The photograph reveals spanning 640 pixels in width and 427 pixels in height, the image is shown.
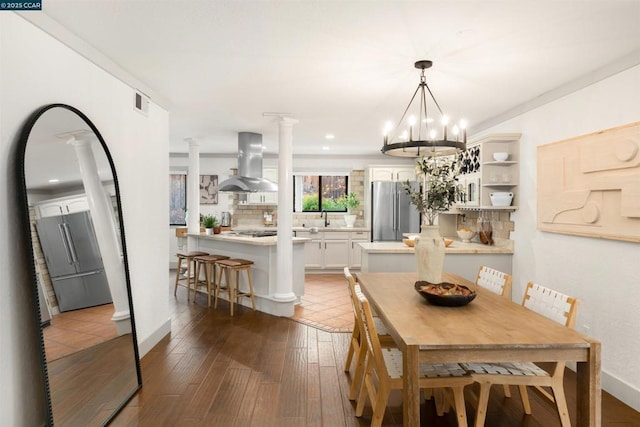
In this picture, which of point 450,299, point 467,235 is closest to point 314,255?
point 467,235

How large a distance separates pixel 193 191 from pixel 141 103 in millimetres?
2655

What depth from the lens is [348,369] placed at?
3.20m

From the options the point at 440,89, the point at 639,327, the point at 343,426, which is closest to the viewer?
the point at 343,426

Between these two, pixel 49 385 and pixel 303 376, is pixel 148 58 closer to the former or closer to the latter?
pixel 49 385

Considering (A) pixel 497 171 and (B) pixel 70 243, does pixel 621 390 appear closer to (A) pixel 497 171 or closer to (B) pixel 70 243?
(A) pixel 497 171

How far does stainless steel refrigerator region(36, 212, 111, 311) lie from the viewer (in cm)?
223

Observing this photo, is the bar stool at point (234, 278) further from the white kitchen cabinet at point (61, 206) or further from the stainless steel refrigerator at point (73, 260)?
the white kitchen cabinet at point (61, 206)

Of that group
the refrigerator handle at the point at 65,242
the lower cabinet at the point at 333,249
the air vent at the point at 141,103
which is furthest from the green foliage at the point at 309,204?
the refrigerator handle at the point at 65,242

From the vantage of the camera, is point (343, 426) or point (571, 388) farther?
point (571, 388)

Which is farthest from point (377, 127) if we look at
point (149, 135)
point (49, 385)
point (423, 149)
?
point (49, 385)

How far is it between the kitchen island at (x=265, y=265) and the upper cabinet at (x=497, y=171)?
2295 mm

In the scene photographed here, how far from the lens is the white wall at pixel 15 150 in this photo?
195 cm

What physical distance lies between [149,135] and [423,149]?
8.24 ft

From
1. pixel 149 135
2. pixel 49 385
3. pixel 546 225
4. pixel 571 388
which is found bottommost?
pixel 571 388
